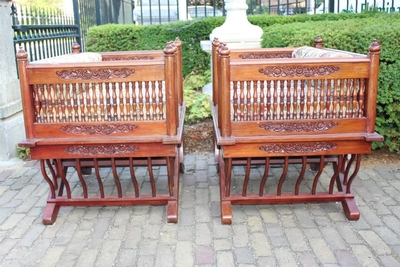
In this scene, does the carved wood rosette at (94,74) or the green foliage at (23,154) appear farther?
the green foliage at (23,154)

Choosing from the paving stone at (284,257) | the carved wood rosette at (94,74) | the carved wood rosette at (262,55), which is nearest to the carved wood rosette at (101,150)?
the carved wood rosette at (94,74)

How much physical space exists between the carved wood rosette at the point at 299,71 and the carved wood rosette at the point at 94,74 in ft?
3.43

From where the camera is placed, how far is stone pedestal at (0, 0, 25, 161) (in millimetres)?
4992

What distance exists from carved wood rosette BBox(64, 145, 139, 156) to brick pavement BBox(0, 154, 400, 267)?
615 mm

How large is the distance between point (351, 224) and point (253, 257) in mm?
967

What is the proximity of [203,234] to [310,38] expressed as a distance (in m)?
2.77

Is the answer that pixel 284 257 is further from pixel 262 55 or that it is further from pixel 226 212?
pixel 262 55

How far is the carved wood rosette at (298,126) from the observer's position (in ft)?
10.6

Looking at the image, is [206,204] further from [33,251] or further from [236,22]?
[236,22]

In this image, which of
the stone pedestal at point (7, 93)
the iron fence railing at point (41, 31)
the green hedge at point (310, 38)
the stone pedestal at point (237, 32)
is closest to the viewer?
the green hedge at point (310, 38)

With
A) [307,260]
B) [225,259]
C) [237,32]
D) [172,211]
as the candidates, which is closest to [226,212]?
[172,211]

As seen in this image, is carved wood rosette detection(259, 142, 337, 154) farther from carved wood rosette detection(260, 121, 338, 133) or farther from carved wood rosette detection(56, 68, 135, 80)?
carved wood rosette detection(56, 68, 135, 80)

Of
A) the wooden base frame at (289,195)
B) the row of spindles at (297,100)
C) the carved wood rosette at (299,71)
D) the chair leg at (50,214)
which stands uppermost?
the carved wood rosette at (299,71)

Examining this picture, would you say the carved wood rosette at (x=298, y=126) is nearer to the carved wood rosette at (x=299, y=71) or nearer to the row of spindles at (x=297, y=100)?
the row of spindles at (x=297, y=100)
